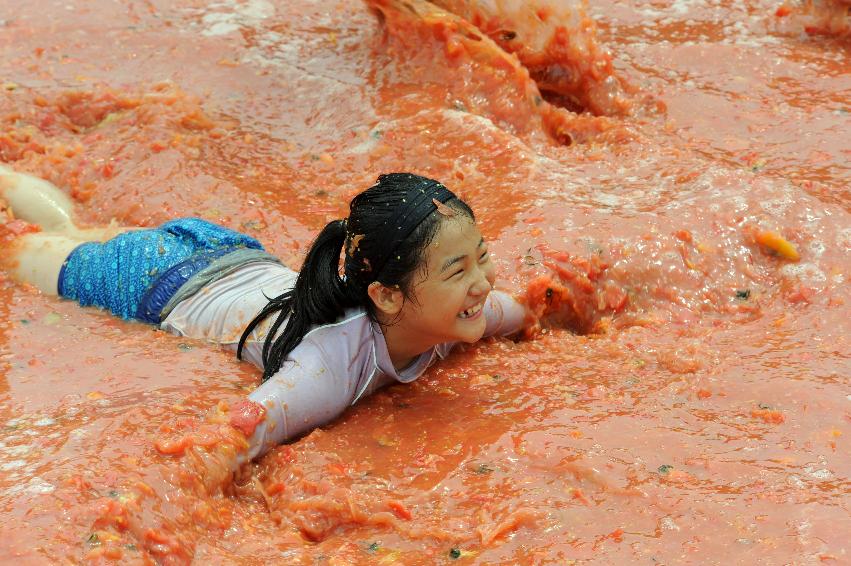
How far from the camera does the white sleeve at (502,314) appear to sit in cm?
342

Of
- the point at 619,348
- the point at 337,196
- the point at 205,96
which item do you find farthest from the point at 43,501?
the point at 205,96

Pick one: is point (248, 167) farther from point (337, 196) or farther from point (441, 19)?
point (441, 19)

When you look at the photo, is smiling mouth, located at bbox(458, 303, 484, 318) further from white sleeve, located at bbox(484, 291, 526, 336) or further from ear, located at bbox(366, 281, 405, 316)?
white sleeve, located at bbox(484, 291, 526, 336)

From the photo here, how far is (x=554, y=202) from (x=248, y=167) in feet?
4.92

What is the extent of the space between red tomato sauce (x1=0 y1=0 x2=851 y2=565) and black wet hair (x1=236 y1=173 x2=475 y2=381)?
0.95 ft

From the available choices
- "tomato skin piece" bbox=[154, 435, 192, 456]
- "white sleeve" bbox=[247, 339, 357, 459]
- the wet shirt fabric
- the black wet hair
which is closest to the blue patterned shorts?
the wet shirt fabric

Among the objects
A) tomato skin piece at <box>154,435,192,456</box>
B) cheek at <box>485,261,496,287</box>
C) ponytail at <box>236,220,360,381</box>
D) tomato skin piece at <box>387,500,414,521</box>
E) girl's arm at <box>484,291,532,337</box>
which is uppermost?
cheek at <box>485,261,496,287</box>

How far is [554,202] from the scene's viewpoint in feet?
13.1

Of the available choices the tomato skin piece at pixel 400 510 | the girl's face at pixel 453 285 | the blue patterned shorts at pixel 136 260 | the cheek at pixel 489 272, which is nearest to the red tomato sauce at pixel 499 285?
the tomato skin piece at pixel 400 510

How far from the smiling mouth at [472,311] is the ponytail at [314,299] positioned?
334 millimetres

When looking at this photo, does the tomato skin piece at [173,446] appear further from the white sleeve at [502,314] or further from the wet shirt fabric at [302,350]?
the white sleeve at [502,314]

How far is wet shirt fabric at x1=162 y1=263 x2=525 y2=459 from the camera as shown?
9.66 ft

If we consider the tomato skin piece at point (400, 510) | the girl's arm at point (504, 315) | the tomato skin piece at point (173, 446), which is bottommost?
the tomato skin piece at point (400, 510)

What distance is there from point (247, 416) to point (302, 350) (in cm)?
30
